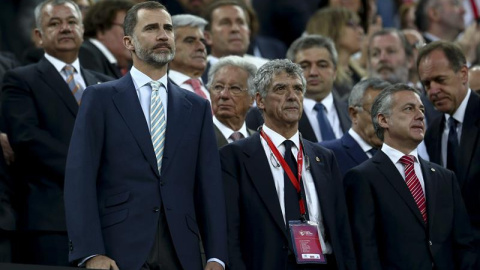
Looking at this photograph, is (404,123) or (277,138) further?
(404,123)

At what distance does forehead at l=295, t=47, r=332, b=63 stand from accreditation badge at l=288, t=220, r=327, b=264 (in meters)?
2.70

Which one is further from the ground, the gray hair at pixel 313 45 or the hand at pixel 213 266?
the gray hair at pixel 313 45

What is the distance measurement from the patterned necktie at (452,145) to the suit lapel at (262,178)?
1.84 metres

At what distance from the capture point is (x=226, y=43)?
948cm

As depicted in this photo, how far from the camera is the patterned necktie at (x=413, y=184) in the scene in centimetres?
689

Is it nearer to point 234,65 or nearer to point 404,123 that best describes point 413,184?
point 404,123

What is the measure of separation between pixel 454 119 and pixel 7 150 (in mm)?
3240

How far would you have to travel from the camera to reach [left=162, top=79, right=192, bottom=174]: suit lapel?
6074 millimetres

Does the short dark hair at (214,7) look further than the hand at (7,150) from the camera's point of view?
Yes

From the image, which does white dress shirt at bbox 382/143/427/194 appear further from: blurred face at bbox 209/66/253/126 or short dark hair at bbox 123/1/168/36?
short dark hair at bbox 123/1/168/36

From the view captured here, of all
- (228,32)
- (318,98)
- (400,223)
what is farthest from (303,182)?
(228,32)

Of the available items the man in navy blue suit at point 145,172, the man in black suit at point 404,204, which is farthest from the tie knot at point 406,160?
the man in navy blue suit at point 145,172

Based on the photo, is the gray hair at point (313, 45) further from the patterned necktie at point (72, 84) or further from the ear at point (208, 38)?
the patterned necktie at point (72, 84)

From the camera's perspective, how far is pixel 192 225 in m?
6.04
